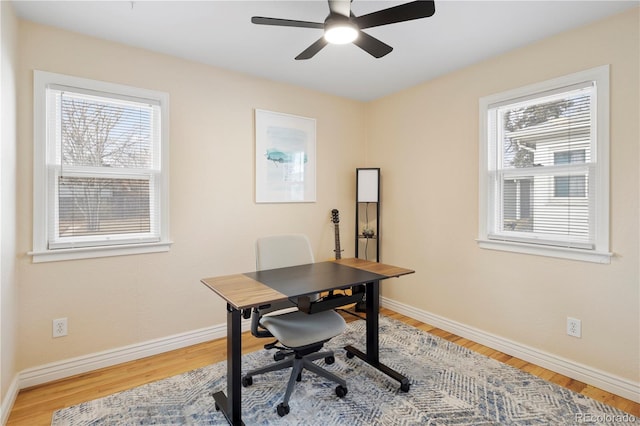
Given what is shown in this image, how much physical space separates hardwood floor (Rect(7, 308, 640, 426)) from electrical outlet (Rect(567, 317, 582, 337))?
33 centimetres

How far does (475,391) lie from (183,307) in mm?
2389

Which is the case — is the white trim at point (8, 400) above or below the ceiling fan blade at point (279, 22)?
below

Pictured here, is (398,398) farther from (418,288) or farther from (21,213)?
(21,213)

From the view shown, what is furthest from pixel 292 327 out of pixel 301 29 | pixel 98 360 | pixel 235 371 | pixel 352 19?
pixel 301 29

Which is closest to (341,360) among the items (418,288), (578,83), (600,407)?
(418,288)

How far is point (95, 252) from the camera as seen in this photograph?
2496mm

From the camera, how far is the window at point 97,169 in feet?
7.59

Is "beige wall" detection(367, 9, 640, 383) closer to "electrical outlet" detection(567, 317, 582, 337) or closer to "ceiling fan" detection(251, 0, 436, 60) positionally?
"electrical outlet" detection(567, 317, 582, 337)

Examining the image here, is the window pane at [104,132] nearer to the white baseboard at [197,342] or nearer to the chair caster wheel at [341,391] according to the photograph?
the white baseboard at [197,342]

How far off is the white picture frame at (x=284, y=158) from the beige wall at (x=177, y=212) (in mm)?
93

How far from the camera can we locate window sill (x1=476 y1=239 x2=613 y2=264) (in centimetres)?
227

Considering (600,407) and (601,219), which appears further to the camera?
(601,219)

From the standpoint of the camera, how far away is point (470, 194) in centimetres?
305

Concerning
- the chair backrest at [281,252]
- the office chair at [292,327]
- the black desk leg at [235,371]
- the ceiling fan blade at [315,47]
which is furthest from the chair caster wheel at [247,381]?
the ceiling fan blade at [315,47]
